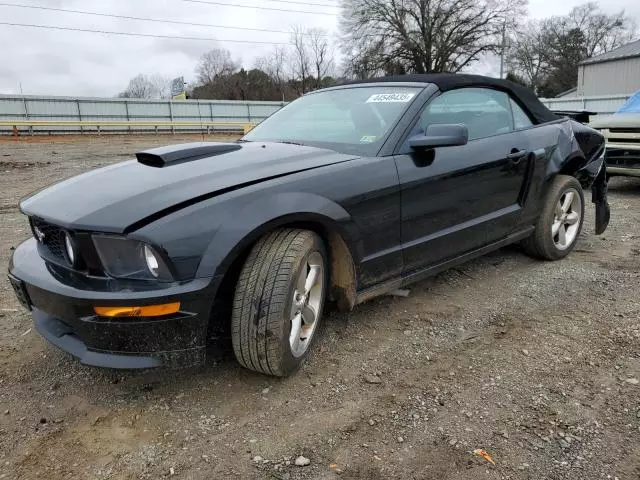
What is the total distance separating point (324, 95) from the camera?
3.78 meters

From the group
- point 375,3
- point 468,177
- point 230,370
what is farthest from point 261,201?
point 375,3

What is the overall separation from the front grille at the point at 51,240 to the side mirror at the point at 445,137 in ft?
6.05

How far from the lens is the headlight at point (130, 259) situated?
2107mm

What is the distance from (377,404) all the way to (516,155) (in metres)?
2.13

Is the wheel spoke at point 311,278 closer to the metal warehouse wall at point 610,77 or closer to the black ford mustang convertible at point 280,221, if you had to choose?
the black ford mustang convertible at point 280,221

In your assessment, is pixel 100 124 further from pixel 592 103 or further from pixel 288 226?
pixel 288 226

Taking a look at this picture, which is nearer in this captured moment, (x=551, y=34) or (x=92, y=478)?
(x=92, y=478)

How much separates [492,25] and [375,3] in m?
10.0

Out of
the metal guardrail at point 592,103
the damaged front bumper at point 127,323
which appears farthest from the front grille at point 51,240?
the metal guardrail at point 592,103

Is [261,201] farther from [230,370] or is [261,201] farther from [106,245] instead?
[230,370]

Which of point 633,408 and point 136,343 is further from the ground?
point 136,343

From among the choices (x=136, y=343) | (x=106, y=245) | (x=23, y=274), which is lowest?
(x=136, y=343)

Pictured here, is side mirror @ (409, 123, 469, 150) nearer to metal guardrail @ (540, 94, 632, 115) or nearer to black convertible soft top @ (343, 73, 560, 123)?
black convertible soft top @ (343, 73, 560, 123)

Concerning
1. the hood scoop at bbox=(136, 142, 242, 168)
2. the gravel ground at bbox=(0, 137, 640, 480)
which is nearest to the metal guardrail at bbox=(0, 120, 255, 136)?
the hood scoop at bbox=(136, 142, 242, 168)
